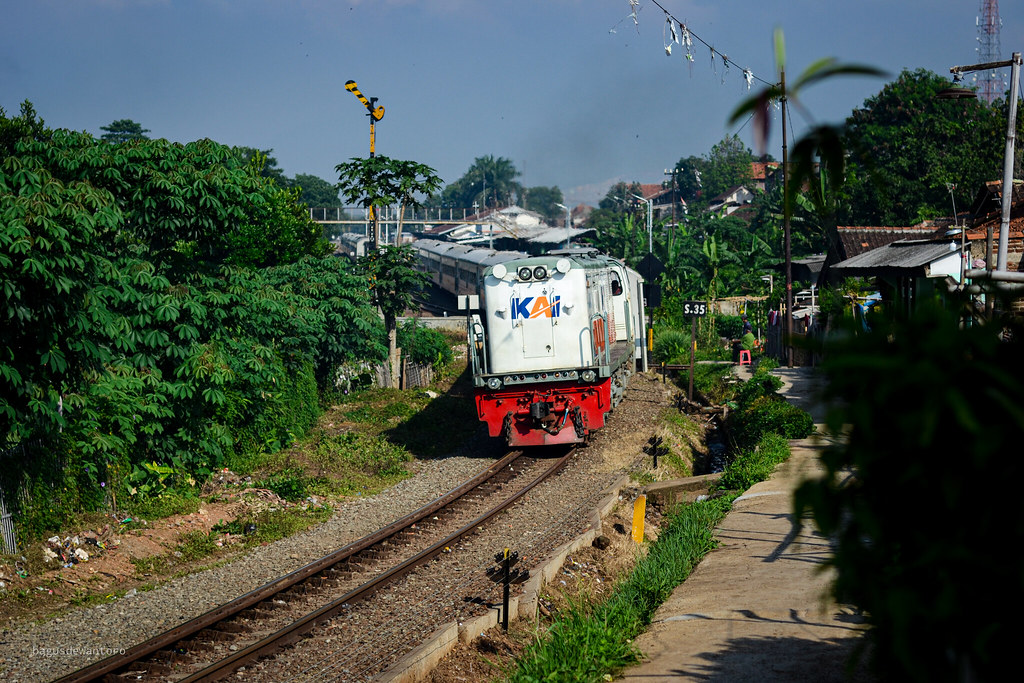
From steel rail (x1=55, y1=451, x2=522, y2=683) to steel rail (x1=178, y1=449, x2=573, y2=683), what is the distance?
738mm

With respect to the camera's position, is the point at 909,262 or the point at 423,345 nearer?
the point at 909,262

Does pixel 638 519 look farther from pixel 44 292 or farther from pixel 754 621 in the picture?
pixel 44 292

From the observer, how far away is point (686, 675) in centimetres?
670

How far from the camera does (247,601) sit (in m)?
9.26

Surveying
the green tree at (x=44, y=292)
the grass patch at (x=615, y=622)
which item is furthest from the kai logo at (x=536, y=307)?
the green tree at (x=44, y=292)

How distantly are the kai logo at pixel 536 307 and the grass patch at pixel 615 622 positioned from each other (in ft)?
18.2

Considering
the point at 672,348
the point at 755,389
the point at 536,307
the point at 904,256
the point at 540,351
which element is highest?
the point at 904,256

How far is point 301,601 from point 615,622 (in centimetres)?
368

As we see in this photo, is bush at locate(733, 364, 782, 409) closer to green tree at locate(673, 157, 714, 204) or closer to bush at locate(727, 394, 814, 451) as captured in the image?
bush at locate(727, 394, 814, 451)

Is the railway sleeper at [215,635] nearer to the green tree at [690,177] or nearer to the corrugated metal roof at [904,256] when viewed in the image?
the corrugated metal roof at [904,256]

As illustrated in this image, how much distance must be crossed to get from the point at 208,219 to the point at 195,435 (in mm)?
3680

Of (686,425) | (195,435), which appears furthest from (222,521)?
(686,425)

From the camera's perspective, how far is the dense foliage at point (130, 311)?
10047mm

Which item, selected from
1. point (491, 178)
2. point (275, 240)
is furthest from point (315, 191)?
point (275, 240)
